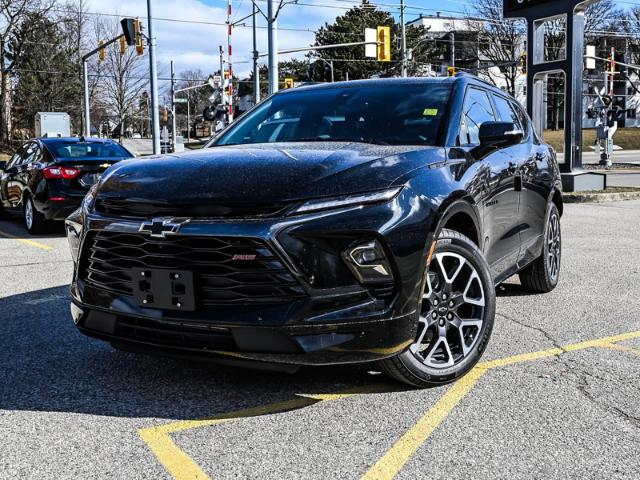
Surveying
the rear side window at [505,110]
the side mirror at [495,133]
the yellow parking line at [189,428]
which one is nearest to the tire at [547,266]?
the rear side window at [505,110]

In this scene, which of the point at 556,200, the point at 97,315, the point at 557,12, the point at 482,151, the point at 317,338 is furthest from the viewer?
the point at 557,12

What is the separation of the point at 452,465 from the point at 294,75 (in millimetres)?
74778

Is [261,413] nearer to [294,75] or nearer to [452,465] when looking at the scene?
[452,465]

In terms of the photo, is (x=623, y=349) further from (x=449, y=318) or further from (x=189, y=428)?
(x=189, y=428)

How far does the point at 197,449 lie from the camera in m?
2.82

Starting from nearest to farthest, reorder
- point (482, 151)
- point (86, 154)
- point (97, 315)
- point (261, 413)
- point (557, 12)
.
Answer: point (261, 413) < point (97, 315) < point (482, 151) < point (86, 154) < point (557, 12)

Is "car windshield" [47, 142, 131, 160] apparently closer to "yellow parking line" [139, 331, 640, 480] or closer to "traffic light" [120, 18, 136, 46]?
"yellow parking line" [139, 331, 640, 480]

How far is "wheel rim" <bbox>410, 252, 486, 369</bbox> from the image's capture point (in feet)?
11.3

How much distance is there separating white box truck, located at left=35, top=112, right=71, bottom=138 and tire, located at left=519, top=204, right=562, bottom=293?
43.3 metres

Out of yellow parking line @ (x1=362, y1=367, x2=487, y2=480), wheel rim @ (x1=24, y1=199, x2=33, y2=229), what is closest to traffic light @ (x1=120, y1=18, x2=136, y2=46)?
wheel rim @ (x1=24, y1=199, x2=33, y2=229)

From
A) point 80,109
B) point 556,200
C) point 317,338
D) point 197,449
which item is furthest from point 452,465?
point 80,109

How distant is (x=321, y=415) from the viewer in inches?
125

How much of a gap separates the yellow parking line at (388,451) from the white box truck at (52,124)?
1773 inches

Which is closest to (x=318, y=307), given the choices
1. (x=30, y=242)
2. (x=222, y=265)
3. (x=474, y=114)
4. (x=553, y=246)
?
(x=222, y=265)
